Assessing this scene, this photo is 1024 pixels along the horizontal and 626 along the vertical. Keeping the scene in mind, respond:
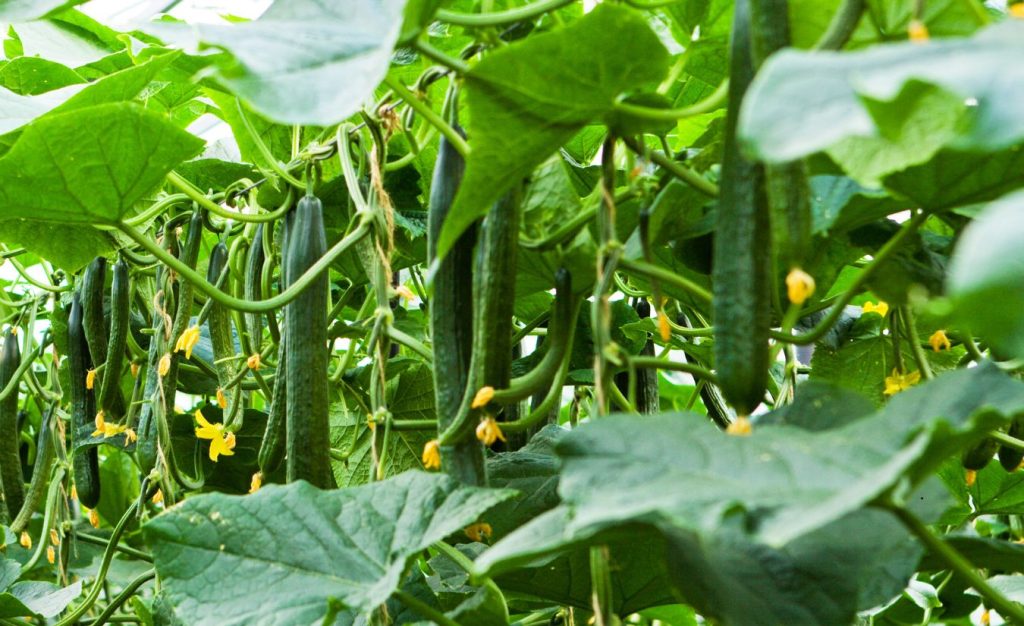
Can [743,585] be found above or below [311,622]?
above

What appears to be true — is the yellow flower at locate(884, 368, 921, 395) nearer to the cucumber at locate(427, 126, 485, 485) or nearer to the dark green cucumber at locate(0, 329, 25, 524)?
the cucumber at locate(427, 126, 485, 485)

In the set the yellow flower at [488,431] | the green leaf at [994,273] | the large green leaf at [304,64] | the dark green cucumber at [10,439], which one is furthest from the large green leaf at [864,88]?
the dark green cucumber at [10,439]

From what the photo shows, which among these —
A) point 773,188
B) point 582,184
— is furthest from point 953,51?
point 582,184

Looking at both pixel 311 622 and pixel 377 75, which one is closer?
pixel 377 75

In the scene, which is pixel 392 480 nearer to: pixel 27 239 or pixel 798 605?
pixel 798 605

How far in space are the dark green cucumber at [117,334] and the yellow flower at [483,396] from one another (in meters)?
0.69

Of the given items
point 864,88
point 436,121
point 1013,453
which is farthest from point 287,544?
point 1013,453

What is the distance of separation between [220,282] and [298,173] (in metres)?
0.17

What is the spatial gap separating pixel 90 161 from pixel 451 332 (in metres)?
0.43

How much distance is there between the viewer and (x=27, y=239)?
139cm

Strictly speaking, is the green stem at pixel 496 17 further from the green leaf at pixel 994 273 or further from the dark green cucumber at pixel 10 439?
the dark green cucumber at pixel 10 439

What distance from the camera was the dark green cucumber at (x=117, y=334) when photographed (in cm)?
138

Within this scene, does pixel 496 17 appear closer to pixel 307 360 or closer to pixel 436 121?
pixel 436 121

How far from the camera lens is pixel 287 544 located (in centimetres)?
95
